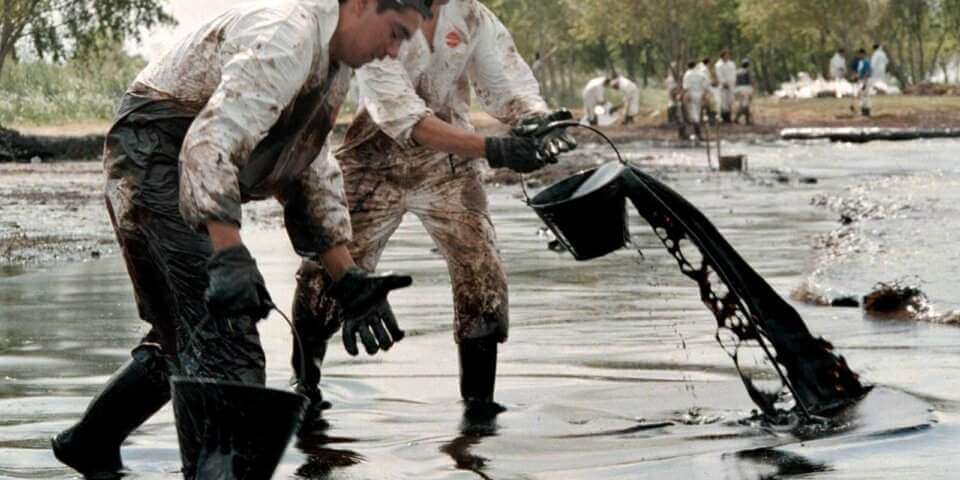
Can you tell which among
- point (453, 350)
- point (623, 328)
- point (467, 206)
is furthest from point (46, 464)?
point (623, 328)

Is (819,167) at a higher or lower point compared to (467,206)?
lower

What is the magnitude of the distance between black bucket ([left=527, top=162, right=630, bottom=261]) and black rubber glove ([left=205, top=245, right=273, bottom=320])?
203 centimetres

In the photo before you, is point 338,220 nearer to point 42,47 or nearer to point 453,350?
point 453,350

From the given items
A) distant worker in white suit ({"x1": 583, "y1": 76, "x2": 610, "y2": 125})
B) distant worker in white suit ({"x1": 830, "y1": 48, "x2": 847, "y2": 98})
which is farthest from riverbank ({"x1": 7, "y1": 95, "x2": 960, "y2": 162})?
distant worker in white suit ({"x1": 830, "y1": 48, "x2": 847, "y2": 98})

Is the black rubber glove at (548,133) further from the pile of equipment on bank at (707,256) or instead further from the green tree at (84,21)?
the green tree at (84,21)

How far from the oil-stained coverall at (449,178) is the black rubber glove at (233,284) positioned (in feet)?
8.34

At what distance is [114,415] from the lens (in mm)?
6316

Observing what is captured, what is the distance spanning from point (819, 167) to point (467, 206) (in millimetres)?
24020

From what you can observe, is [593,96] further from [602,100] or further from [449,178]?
[449,178]

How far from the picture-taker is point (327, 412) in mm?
7793

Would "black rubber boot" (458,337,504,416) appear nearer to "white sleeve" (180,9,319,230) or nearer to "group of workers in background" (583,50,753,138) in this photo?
A: "white sleeve" (180,9,319,230)

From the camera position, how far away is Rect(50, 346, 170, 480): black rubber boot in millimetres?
6234

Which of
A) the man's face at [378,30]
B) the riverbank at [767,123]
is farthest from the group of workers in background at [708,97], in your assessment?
the man's face at [378,30]

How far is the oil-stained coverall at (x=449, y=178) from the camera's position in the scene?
7.63 meters
